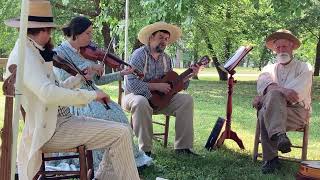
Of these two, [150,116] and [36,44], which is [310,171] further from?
[150,116]

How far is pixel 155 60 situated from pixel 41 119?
222cm

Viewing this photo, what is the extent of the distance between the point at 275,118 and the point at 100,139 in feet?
6.02

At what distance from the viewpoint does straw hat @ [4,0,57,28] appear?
3.09 meters

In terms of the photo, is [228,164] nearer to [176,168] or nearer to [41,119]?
[176,168]

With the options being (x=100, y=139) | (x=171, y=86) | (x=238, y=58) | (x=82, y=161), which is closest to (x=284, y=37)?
(x=238, y=58)

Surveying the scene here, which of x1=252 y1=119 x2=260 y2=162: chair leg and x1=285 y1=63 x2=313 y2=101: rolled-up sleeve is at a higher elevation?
x1=285 y1=63 x2=313 y2=101: rolled-up sleeve

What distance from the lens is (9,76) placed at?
2625 millimetres

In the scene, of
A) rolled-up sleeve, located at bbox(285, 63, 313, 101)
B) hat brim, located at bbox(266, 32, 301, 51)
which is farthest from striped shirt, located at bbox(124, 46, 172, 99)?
rolled-up sleeve, located at bbox(285, 63, 313, 101)

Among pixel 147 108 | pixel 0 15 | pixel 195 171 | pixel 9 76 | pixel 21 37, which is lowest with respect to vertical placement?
pixel 195 171

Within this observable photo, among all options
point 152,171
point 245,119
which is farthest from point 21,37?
point 245,119

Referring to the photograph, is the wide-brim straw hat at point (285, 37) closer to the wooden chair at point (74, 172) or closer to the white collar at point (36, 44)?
the wooden chair at point (74, 172)

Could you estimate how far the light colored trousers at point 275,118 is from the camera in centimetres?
450

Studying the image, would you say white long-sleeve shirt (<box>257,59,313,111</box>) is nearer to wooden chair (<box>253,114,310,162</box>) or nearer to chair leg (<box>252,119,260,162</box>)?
wooden chair (<box>253,114,310,162</box>)

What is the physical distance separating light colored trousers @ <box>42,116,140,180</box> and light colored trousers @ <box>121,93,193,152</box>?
1446 millimetres
